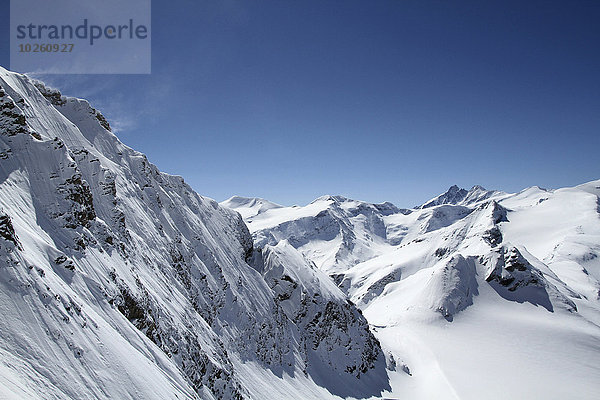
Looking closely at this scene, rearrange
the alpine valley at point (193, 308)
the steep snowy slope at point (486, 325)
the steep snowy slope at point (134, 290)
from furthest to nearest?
the steep snowy slope at point (486, 325), the alpine valley at point (193, 308), the steep snowy slope at point (134, 290)

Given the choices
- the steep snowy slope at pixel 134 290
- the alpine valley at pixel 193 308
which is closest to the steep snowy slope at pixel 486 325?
the alpine valley at pixel 193 308

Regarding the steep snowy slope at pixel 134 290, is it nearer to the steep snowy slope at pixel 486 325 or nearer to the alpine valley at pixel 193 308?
the alpine valley at pixel 193 308

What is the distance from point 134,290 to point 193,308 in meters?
10.7

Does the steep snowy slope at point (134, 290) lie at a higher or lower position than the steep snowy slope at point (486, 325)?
lower

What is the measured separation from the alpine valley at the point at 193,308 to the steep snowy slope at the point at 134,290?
Result: 15 cm

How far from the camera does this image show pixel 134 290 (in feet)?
91.7

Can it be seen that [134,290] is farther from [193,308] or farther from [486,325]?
[486,325]

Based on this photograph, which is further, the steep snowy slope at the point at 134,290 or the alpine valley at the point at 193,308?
the alpine valley at the point at 193,308

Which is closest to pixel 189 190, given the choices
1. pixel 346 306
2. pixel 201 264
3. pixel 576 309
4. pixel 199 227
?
pixel 199 227

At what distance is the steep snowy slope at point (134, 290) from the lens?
710 inches

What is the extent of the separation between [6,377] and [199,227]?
3769cm

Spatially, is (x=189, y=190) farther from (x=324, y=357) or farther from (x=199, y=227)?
(x=324, y=357)

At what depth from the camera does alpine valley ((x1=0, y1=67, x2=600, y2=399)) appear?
1883cm

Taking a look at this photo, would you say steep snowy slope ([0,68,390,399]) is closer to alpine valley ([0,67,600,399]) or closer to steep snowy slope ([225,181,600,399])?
alpine valley ([0,67,600,399])
